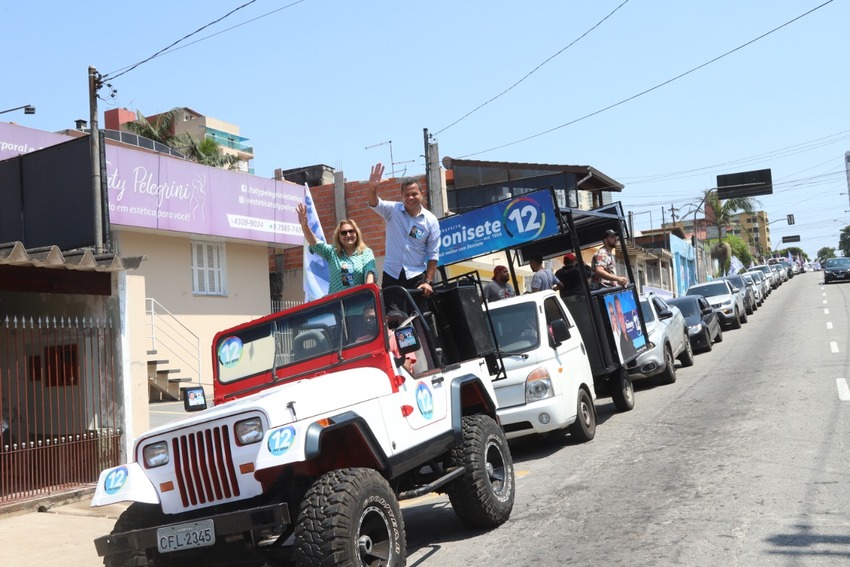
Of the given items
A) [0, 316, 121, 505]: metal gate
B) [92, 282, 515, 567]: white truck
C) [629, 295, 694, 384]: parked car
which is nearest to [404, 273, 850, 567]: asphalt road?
[92, 282, 515, 567]: white truck

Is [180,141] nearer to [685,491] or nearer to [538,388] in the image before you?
[538,388]

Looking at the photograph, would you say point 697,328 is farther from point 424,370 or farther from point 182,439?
point 182,439

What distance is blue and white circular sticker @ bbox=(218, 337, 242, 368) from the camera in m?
6.53

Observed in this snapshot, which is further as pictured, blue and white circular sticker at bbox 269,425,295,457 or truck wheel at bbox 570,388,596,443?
truck wheel at bbox 570,388,596,443

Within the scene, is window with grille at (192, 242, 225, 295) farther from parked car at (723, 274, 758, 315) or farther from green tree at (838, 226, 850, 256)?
green tree at (838, 226, 850, 256)

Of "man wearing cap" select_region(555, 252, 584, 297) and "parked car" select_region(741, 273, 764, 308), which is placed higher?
"parked car" select_region(741, 273, 764, 308)

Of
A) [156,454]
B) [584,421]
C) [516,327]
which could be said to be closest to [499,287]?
[516,327]

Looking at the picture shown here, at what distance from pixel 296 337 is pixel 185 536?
6.08 ft

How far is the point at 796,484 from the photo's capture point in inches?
284

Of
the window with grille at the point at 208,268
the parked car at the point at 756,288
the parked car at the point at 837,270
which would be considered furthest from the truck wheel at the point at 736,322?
the parked car at the point at 837,270

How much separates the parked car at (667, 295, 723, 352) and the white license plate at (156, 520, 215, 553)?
17.9 meters

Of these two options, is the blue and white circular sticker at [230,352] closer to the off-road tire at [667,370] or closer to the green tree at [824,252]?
the off-road tire at [667,370]

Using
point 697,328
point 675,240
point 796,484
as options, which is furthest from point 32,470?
point 675,240

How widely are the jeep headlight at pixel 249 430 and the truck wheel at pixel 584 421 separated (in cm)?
592
